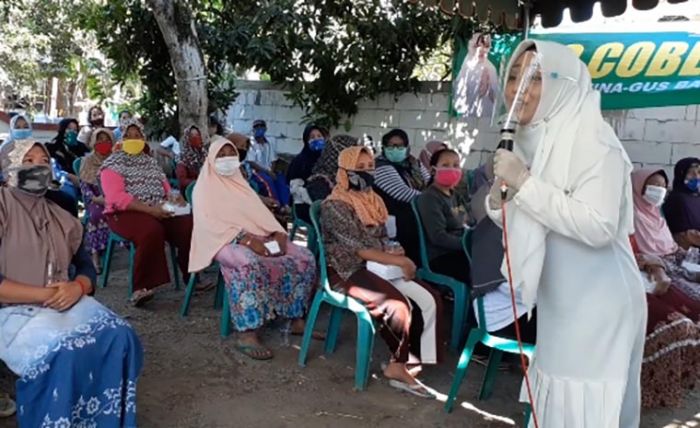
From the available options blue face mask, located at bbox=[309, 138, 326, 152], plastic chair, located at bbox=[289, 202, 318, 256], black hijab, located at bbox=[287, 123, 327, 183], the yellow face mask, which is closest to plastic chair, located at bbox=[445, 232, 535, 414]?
plastic chair, located at bbox=[289, 202, 318, 256]

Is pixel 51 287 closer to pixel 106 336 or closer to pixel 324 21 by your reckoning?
pixel 106 336

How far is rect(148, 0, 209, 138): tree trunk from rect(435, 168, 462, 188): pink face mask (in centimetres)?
349

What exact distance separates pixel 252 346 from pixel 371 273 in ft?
2.80

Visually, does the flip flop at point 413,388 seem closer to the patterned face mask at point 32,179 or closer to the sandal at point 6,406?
the sandal at point 6,406

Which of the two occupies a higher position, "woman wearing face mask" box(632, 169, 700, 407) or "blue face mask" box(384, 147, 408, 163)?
"blue face mask" box(384, 147, 408, 163)

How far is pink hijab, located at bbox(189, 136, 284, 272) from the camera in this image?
4.17 meters

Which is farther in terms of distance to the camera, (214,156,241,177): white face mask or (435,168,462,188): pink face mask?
(214,156,241,177): white face mask

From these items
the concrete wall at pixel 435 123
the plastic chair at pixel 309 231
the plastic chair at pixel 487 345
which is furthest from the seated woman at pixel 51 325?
the concrete wall at pixel 435 123

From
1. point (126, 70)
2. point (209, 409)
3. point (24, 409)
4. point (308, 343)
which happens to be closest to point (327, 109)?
point (126, 70)

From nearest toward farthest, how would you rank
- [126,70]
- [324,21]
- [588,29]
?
[588,29]
[324,21]
[126,70]

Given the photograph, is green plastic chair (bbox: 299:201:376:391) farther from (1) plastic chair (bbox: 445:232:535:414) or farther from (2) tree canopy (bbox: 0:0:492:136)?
(2) tree canopy (bbox: 0:0:492:136)

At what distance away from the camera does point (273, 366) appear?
3836 millimetres

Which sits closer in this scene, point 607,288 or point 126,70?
point 607,288

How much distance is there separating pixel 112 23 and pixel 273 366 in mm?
5799
